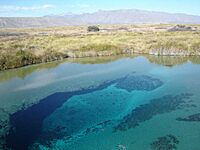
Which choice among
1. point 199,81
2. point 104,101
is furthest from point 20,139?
point 199,81

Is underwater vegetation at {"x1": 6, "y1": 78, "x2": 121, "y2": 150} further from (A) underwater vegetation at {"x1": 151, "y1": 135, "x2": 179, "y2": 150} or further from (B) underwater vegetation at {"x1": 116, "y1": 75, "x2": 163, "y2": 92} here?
(A) underwater vegetation at {"x1": 151, "y1": 135, "x2": 179, "y2": 150}

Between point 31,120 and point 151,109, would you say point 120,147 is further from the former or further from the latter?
point 31,120

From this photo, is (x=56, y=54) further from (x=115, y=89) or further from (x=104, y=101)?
(x=104, y=101)

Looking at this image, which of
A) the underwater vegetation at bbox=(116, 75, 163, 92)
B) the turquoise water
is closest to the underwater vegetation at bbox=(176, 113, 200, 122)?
the turquoise water

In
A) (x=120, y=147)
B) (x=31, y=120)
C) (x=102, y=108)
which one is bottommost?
(x=31, y=120)

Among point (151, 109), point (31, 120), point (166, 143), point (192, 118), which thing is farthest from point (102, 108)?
point (166, 143)
